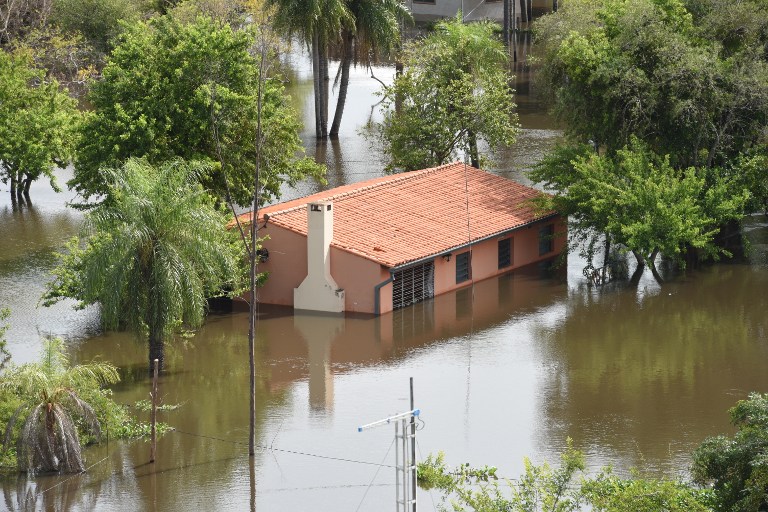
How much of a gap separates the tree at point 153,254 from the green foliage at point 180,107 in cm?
847

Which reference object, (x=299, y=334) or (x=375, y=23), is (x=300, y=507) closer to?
(x=299, y=334)

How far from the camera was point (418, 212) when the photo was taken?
45875 millimetres

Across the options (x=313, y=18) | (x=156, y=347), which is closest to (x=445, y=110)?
(x=313, y=18)

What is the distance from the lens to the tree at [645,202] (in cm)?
4444

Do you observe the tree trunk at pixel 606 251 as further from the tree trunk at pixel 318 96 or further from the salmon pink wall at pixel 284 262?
the tree trunk at pixel 318 96

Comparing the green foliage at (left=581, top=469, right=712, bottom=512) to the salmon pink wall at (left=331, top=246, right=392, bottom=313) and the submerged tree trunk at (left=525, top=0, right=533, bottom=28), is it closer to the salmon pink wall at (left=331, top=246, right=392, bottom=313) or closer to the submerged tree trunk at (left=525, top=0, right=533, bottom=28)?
the salmon pink wall at (left=331, top=246, right=392, bottom=313)

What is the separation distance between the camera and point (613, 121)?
4750 centimetres

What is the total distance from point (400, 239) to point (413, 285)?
1375mm

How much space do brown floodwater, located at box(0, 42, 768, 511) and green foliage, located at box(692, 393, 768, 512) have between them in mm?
4393

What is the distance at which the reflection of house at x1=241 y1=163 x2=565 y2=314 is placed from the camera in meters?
42.1

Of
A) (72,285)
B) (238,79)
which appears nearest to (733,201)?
(238,79)

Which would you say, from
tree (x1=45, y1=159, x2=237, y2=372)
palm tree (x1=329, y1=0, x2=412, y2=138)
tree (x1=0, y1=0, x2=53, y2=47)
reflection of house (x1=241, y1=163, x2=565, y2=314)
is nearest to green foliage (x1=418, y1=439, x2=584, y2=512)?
tree (x1=45, y1=159, x2=237, y2=372)

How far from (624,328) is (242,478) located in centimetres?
1495

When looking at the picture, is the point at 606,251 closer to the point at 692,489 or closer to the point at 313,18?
the point at 313,18
